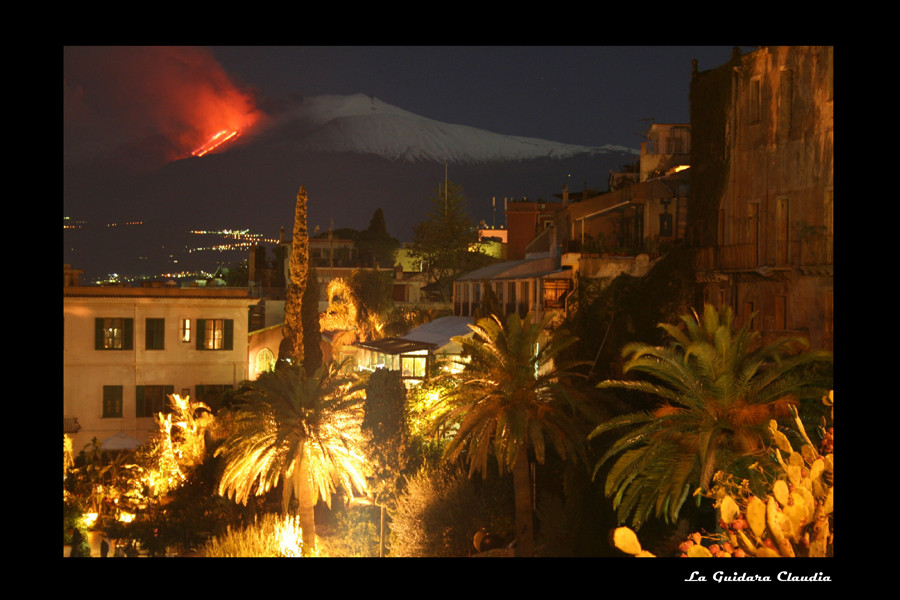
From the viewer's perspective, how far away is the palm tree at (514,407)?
27531mm

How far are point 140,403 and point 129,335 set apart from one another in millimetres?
3156

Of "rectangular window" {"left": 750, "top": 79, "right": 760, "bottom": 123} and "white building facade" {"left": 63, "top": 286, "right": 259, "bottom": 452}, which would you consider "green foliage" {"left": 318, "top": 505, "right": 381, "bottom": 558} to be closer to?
"white building facade" {"left": 63, "top": 286, "right": 259, "bottom": 452}

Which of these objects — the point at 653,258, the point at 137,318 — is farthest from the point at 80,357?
the point at 653,258

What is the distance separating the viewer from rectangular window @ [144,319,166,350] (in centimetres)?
→ 3997

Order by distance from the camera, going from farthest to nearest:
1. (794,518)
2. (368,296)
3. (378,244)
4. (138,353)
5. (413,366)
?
1. (378,244)
2. (368,296)
3. (138,353)
4. (413,366)
5. (794,518)

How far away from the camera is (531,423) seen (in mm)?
27516

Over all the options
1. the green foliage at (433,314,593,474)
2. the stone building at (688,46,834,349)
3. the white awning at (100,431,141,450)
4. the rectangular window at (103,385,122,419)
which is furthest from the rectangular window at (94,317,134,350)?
the stone building at (688,46,834,349)

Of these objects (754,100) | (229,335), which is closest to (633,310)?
(754,100)

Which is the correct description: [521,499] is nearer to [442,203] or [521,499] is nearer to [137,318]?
[137,318]

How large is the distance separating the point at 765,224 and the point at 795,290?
8.95ft

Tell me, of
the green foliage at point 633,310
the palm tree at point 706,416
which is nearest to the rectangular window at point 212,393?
the green foliage at point 633,310

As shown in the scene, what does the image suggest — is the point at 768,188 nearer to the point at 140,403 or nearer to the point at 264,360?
the point at 140,403

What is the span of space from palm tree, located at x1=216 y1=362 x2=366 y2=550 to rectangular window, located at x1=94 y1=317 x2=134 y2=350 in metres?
11.4

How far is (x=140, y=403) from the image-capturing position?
40.0 meters
